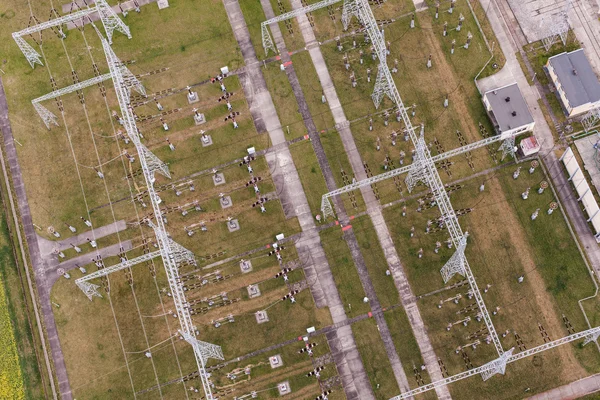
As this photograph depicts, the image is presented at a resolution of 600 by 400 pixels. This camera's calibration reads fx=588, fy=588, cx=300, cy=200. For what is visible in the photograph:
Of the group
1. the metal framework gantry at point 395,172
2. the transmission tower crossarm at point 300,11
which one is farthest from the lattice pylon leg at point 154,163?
the transmission tower crossarm at point 300,11

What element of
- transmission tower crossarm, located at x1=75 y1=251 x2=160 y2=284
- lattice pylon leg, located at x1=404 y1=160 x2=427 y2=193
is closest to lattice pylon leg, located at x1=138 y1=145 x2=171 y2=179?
transmission tower crossarm, located at x1=75 y1=251 x2=160 y2=284

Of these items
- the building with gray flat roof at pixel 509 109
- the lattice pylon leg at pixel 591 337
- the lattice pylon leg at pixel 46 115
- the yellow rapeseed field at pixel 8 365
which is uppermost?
the lattice pylon leg at pixel 46 115

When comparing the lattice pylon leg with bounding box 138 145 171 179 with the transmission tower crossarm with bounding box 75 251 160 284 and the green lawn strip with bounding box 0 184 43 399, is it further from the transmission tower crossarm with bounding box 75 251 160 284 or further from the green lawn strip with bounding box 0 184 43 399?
the green lawn strip with bounding box 0 184 43 399

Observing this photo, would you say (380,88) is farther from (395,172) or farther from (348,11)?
(348,11)

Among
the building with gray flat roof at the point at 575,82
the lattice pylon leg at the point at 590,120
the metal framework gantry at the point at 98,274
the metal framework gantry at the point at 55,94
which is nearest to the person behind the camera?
the metal framework gantry at the point at 98,274

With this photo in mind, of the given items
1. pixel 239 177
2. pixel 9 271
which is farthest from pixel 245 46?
pixel 9 271

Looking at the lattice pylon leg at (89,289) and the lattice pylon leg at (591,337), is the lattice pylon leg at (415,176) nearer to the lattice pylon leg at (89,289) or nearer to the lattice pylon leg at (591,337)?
the lattice pylon leg at (591,337)
